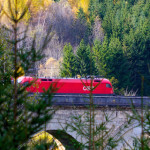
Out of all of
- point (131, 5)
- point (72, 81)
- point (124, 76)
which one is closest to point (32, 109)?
point (72, 81)

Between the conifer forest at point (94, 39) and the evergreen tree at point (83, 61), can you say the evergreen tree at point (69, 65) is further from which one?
the evergreen tree at point (83, 61)

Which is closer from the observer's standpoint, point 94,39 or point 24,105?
point 24,105

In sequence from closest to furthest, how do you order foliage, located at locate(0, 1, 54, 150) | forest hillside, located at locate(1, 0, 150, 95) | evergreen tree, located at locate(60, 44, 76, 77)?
1. foliage, located at locate(0, 1, 54, 150)
2. evergreen tree, located at locate(60, 44, 76, 77)
3. forest hillside, located at locate(1, 0, 150, 95)

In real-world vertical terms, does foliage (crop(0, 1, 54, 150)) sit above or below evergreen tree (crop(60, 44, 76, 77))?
below

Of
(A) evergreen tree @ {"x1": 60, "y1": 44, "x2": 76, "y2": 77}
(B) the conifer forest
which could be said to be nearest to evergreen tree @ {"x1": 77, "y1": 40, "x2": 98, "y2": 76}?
(B) the conifer forest

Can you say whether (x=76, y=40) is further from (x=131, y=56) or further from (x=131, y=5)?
(x=131, y=5)

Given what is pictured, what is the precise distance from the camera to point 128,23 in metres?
56.8

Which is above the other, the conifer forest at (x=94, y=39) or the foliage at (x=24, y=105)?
the conifer forest at (x=94, y=39)

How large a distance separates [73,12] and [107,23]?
6.69 m

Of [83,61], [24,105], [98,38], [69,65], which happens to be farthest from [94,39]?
[24,105]

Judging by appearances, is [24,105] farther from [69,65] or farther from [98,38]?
[98,38]

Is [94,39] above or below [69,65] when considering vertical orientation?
above

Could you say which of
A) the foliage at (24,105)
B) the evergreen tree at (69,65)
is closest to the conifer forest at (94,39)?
the evergreen tree at (69,65)

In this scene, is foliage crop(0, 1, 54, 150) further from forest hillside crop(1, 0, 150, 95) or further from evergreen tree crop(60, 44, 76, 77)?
evergreen tree crop(60, 44, 76, 77)
